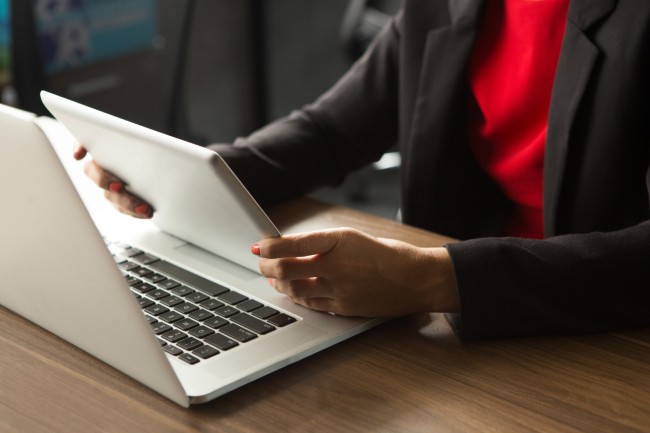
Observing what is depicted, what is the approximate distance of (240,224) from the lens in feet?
2.97

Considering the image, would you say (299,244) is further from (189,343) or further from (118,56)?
(118,56)

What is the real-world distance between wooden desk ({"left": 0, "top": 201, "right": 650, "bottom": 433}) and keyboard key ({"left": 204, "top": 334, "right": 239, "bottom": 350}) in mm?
47

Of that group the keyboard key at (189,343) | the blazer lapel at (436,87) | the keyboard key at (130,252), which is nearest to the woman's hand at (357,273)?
the keyboard key at (189,343)

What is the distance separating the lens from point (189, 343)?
2.76 feet

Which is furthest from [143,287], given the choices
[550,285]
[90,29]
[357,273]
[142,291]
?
[90,29]

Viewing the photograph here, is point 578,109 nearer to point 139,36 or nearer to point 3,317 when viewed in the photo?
point 3,317

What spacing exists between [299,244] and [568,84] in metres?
0.46

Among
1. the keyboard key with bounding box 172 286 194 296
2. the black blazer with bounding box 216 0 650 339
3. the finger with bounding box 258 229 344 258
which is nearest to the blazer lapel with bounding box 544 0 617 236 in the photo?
the black blazer with bounding box 216 0 650 339

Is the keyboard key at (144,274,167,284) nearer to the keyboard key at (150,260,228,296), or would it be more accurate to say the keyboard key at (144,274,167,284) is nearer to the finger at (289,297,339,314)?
the keyboard key at (150,260,228,296)

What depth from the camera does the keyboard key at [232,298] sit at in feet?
3.05

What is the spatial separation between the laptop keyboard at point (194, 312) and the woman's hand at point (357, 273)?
→ 41mm

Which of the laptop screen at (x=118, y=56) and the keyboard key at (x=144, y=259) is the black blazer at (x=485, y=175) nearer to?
the keyboard key at (x=144, y=259)

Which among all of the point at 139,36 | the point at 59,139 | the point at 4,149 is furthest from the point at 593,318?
the point at 139,36

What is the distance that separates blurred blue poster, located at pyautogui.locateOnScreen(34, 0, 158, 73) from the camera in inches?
88.7
